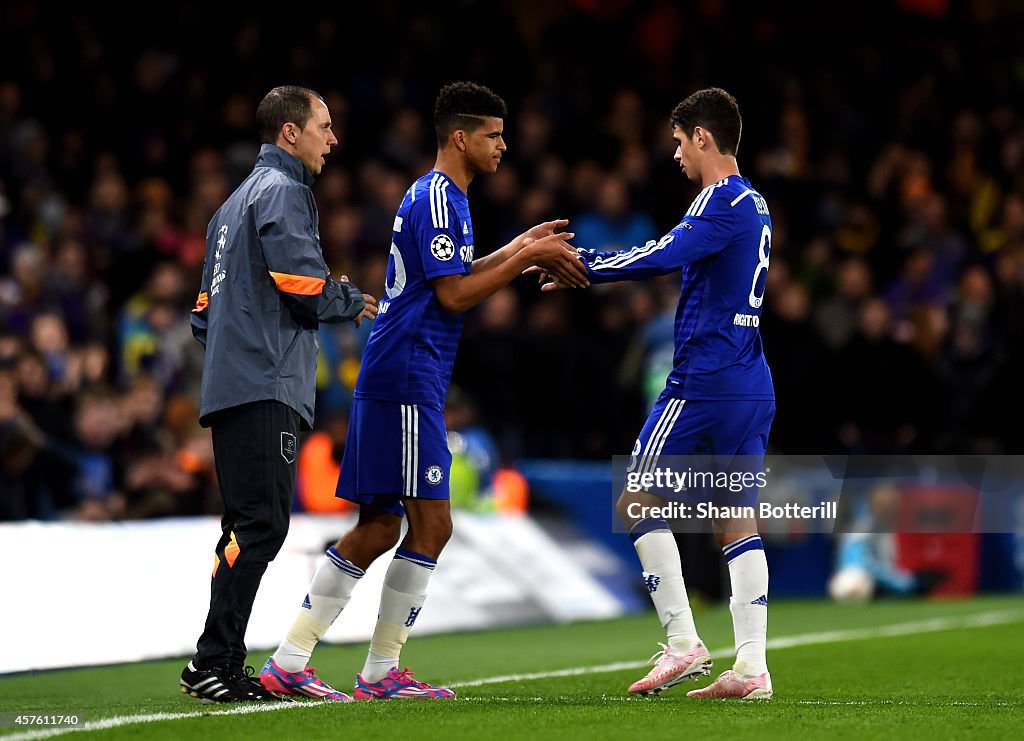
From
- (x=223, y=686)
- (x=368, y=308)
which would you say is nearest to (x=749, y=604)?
(x=368, y=308)

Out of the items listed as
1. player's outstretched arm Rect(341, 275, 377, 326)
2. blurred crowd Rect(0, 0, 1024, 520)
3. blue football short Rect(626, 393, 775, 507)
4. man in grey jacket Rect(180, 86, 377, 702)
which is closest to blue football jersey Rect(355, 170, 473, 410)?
player's outstretched arm Rect(341, 275, 377, 326)

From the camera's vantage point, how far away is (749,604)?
21.9 ft

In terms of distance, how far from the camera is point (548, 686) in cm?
748

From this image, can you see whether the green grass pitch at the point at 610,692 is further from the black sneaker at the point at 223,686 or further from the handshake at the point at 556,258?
the handshake at the point at 556,258

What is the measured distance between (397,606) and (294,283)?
1.36 meters

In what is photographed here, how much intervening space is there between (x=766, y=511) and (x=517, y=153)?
16.8 feet

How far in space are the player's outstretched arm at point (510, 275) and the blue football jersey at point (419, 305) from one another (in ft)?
0.19

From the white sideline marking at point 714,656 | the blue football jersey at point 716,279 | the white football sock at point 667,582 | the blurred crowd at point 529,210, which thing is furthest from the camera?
the blurred crowd at point 529,210

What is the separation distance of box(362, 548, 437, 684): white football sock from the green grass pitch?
32 cm

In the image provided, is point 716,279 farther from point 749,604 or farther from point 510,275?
point 749,604

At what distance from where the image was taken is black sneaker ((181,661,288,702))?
6449 mm

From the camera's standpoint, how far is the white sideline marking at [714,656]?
5875mm

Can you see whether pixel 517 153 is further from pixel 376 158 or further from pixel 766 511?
pixel 766 511

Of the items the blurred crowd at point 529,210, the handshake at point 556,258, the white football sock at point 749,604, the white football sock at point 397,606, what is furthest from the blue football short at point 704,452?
the blurred crowd at point 529,210
